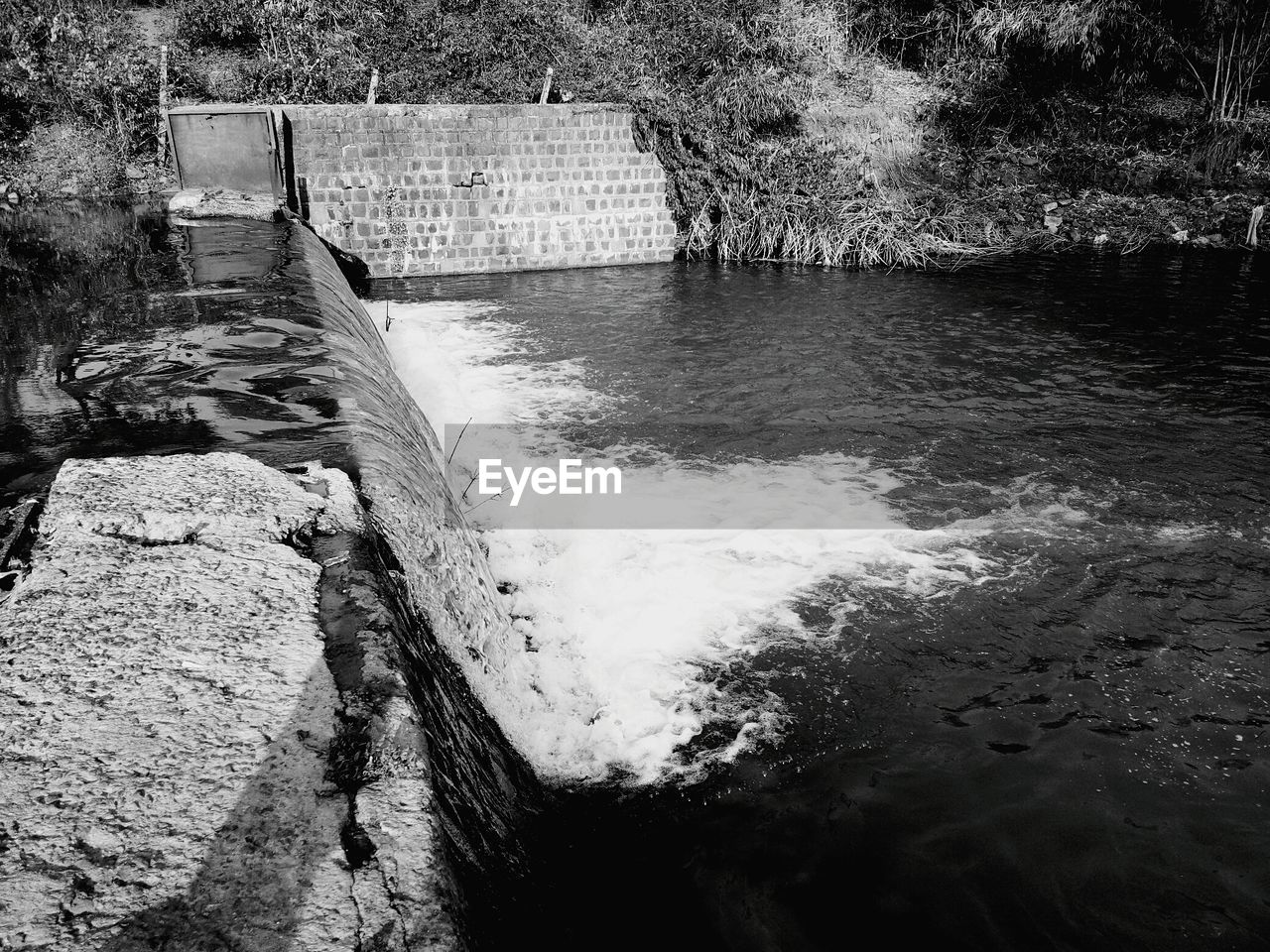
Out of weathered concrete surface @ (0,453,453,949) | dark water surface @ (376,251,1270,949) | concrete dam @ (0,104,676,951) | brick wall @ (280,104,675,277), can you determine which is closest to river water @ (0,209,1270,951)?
dark water surface @ (376,251,1270,949)

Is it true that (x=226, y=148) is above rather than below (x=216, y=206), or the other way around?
above

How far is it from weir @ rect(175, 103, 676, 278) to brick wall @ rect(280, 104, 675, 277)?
16mm

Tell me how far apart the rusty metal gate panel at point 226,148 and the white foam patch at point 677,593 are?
709 cm

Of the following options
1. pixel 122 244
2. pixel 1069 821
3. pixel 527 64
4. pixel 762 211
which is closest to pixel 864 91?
pixel 762 211

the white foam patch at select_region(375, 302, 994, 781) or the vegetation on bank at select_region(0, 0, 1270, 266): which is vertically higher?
the vegetation on bank at select_region(0, 0, 1270, 266)

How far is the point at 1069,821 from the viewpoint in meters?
2.97

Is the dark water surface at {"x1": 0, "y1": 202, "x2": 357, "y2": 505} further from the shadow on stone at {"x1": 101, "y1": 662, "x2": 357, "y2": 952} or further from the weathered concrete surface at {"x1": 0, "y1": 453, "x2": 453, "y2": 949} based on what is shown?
the shadow on stone at {"x1": 101, "y1": 662, "x2": 357, "y2": 952}

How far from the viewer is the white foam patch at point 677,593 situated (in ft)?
11.0

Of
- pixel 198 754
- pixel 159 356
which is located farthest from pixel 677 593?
pixel 159 356

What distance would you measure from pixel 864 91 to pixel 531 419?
13.3m

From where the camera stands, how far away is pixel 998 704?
3584mm

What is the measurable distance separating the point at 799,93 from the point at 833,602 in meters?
12.8

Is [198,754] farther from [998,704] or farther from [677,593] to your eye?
[998,704]

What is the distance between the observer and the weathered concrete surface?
142cm
